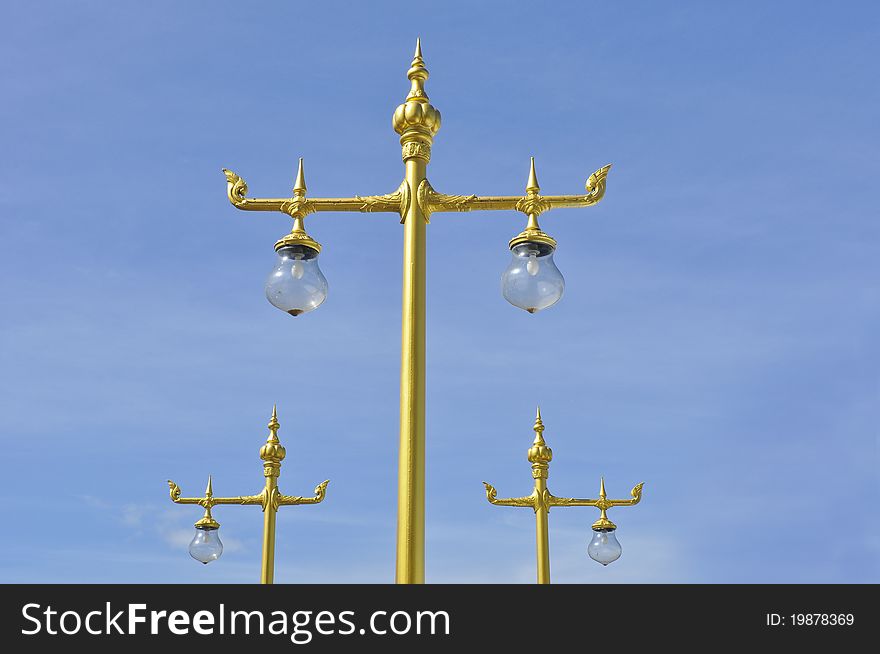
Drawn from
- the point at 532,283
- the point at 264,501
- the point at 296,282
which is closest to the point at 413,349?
the point at 532,283

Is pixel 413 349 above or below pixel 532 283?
below

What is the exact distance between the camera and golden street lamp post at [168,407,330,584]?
593 inches

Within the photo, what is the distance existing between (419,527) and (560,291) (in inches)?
75.4

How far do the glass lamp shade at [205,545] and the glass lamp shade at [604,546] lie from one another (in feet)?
20.0

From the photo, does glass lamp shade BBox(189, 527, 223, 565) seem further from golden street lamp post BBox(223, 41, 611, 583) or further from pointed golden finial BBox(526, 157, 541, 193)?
pointed golden finial BBox(526, 157, 541, 193)

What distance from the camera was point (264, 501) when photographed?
1515 centimetres

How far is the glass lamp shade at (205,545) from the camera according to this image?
15641 millimetres

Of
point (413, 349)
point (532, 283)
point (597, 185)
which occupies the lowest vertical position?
point (413, 349)

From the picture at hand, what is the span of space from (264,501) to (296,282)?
8.73m

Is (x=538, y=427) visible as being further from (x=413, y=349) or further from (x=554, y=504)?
(x=413, y=349)

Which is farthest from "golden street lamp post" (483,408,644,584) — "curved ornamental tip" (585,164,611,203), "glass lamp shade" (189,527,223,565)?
"curved ornamental tip" (585,164,611,203)

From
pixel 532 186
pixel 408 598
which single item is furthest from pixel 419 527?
pixel 532 186

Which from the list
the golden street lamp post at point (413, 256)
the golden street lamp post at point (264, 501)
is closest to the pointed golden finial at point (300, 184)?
the golden street lamp post at point (413, 256)

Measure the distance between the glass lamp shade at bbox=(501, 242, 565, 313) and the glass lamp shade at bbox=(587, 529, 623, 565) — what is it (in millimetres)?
9881
